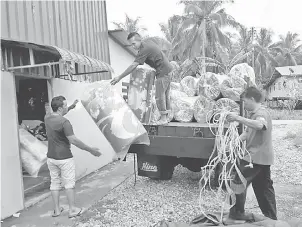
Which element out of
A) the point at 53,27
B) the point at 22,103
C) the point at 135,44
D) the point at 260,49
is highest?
the point at 260,49

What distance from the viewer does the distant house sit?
94.3 ft

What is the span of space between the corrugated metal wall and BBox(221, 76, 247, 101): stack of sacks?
3.37 metres

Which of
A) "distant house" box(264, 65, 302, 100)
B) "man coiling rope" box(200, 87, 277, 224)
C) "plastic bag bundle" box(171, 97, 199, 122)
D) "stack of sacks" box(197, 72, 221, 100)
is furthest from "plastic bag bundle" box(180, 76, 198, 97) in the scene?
"distant house" box(264, 65, 302, 100)

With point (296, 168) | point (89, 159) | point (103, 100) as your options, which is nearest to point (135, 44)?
point (103, 100)

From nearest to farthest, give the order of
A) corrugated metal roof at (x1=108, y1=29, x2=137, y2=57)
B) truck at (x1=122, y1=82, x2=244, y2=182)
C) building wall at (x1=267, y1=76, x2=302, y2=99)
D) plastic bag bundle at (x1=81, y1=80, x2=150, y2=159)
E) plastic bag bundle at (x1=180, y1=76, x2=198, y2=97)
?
1. plastic bag bundle at (x1=81, y1=80, x2=150, y2=159)
2. truck at (x1=122, y1=82, x2=244, y2=182)
3. plastic bag bundle at (x1=180, y1=76, x2=198, y2=97)
4. corrugated metal roof at (x1=108, y1=29, x2=137, y2=57)
5. building wall at (x1=267, y1=76, x2=302, y2=99)

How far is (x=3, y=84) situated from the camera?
Answer: 4.00 meters

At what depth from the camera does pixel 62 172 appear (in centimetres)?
393

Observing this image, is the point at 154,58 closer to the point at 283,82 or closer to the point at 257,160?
the point at 257,160

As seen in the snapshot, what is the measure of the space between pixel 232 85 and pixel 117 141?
7.35 ft

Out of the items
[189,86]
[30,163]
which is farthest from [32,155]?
[189,86]

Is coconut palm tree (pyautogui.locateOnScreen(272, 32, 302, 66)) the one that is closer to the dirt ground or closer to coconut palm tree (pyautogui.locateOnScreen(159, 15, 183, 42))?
coconut palm tree (pyautogui.locateOnScreen(159, 15, 183, 42))

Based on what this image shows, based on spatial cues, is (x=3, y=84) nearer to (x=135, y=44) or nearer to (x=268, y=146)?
(x=135, y=44)

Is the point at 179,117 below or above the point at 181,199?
above

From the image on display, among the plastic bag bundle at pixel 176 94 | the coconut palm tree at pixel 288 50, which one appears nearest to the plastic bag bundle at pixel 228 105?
the plastic bag bundle at pixel 176 94
